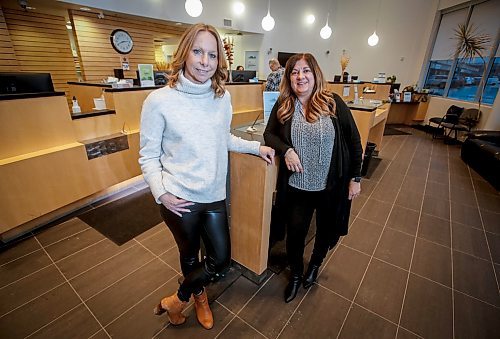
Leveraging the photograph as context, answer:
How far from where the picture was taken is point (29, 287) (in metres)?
1.71

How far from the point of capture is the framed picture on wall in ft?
10.5

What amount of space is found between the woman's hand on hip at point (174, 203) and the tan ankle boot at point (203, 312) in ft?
2.03

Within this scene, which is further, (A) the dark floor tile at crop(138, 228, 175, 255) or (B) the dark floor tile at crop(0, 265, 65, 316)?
(A) the dark floor tile at crop(138, 228, 175, 255)

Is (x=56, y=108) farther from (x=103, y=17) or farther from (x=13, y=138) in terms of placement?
(x=103, y=17)

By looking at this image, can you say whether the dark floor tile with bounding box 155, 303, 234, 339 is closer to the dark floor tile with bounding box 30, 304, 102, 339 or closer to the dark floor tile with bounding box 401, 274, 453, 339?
the dark floor tile with bounding box 30, 304, 102, 339

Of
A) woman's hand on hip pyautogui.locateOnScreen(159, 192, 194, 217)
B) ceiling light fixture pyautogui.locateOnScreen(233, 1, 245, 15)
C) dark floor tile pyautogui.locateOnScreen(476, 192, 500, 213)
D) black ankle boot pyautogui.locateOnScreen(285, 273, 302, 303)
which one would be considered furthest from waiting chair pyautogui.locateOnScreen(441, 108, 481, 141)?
woman's hand on hip pyautogui.locateOnScreen(159, 192, 194, 217)

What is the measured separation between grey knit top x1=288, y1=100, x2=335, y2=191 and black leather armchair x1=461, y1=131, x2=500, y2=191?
3.54m

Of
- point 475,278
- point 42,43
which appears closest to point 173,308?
point 475,278

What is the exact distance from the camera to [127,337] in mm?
1392

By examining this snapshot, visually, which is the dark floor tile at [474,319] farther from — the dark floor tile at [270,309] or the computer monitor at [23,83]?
the computer monitor at [23,83]

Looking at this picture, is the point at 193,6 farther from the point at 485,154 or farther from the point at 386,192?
the point at 485,154

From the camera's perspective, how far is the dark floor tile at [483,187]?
10.8 feet

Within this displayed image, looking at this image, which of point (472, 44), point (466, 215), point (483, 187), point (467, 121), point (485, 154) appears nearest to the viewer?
point (466, 215)

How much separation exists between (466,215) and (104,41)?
24.7ft
